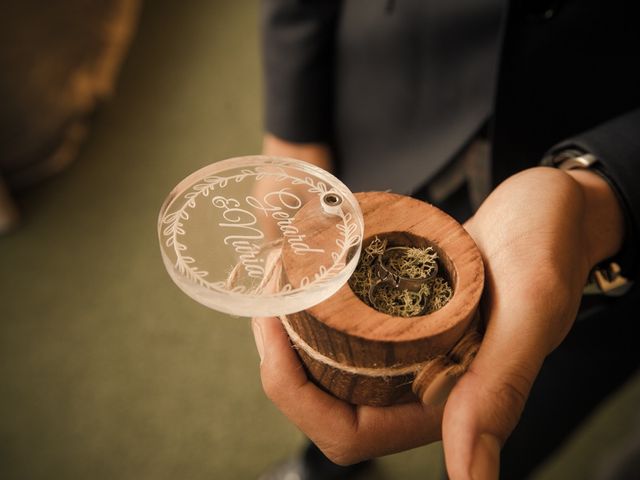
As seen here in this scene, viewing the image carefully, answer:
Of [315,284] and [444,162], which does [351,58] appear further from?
[315,284]

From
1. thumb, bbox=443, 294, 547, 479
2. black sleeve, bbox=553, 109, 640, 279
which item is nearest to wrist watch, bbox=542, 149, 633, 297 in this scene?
black sleeve, bbox=553, 109, 640, 279

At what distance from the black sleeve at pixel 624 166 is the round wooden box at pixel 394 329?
0.81 ft

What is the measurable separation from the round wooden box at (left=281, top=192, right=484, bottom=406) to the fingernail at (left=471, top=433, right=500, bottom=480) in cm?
5

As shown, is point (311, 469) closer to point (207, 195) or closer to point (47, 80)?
point (207, 195)

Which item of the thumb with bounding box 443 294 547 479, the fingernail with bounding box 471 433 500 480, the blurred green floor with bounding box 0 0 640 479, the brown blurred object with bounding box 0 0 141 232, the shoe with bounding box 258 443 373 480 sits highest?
the thumb with bounding box 443 294 547 479

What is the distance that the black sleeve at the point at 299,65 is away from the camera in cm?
89

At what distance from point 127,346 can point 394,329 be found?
3.57 ft

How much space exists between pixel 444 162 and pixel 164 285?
2.94 feet

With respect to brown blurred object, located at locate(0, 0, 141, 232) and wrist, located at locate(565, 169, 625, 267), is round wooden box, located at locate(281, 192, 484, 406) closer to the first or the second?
wrist, located at locate(565, 169, 625, 267)

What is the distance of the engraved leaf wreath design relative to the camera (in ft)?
1.46

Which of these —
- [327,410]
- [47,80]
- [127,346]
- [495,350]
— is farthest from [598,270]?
[47,80]

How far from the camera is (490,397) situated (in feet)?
1.49

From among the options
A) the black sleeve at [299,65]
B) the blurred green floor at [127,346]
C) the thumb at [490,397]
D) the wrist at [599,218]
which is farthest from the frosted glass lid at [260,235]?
the blurred green floor at [127,346]

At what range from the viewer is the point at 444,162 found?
80 centimetres
